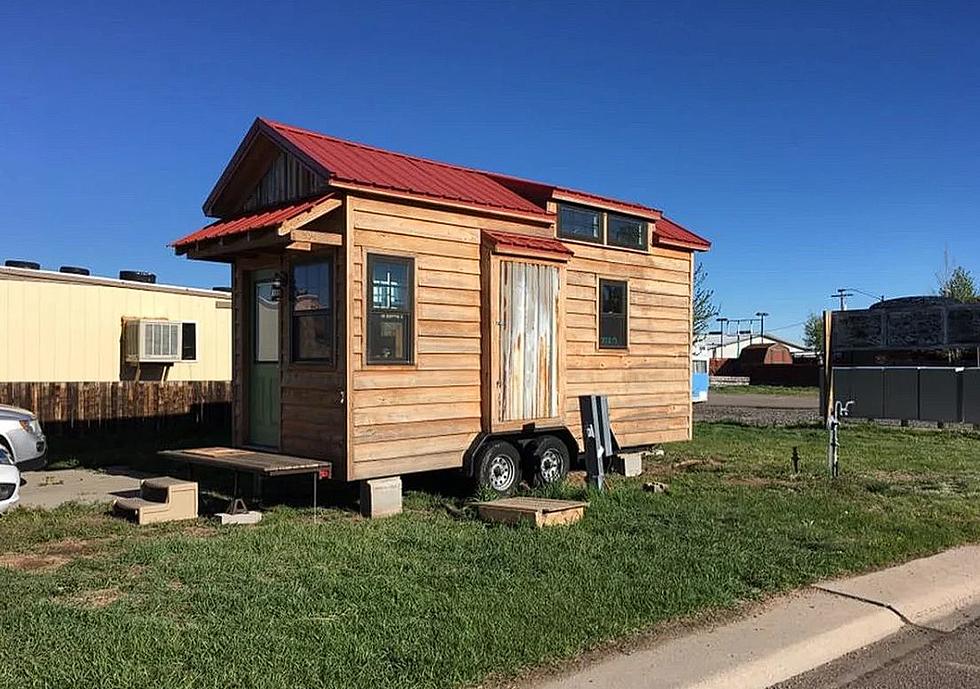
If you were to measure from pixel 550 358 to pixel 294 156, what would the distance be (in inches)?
144

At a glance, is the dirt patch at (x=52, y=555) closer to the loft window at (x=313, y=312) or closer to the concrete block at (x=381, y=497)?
the concrete block at (x=381, y=497)

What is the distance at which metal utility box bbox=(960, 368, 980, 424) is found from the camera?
693 inches

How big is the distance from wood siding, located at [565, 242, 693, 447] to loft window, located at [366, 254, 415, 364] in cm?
246

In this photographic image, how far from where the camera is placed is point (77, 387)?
580 inches

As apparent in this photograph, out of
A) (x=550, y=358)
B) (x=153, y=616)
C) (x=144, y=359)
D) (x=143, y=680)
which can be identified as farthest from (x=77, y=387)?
(x=143, y=680)

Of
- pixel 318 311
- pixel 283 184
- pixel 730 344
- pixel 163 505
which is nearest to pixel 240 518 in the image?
pixel 163 505

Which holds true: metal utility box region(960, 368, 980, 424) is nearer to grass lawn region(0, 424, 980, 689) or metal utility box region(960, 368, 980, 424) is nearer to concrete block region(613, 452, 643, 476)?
grass lawn region(0, 424, 980, 689)

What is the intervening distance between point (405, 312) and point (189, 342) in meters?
10.2

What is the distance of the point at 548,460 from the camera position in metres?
10.4

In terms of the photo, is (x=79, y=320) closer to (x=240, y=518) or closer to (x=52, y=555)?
(x=240, y=518)

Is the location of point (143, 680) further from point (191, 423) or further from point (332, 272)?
point (191, 423)

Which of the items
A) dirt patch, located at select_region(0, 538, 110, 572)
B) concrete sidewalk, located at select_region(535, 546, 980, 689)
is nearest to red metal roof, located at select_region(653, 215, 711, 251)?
concrete sidewalk, located at select_region(535, 546, 980, 689)

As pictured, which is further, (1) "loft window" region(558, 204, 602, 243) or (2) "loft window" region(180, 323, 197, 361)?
(2) "loft window" region(180, 323, 197, 361)

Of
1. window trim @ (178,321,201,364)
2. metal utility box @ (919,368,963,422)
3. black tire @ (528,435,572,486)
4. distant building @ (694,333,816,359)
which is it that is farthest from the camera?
distant building @ (694,333,816,359)
